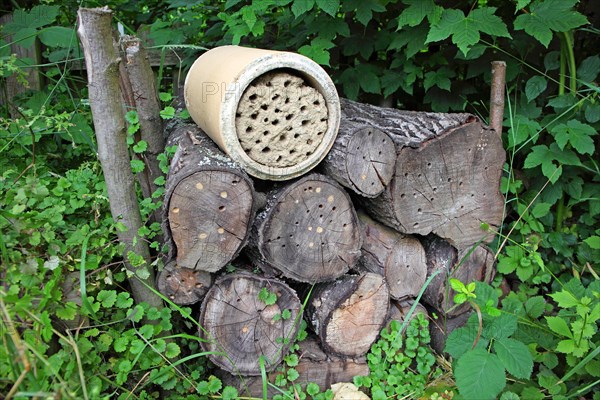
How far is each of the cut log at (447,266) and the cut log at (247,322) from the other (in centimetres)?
78

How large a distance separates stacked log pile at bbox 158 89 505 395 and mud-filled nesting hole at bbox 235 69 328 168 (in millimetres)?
43

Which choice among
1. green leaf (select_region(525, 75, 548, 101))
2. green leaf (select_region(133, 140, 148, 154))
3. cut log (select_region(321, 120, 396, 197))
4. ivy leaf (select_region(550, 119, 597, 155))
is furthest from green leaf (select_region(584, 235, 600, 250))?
green leaf (select_region(133, 140, 148, 154))

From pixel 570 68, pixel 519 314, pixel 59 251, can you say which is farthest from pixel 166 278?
pixel 570 68

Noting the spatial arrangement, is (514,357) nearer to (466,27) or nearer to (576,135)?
(576,135)

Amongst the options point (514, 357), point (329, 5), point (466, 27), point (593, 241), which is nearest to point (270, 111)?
point (329, 5)

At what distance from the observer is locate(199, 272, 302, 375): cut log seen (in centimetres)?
220

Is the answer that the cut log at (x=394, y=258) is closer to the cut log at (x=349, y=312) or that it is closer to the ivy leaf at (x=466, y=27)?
the cut log at (x=349, y=312)

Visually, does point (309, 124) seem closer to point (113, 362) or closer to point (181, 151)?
point (181, 151)

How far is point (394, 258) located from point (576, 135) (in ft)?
3.88

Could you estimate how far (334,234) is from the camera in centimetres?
226

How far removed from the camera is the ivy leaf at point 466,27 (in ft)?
8.05

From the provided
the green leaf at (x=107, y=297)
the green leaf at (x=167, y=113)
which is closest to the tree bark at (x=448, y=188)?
the green leaf at (x=167, y=113)

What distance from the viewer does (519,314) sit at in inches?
98.8

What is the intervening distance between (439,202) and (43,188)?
5.70 ft
